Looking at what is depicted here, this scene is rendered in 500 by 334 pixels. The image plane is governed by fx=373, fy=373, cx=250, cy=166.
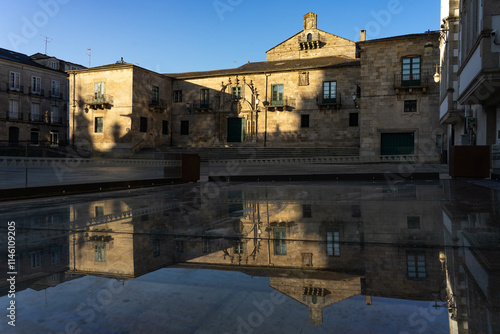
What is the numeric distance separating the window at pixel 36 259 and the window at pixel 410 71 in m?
28.1

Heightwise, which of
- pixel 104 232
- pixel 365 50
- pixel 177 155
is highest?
pixel 365 50

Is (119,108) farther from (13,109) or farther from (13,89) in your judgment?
(13,109)

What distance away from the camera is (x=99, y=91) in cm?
3500

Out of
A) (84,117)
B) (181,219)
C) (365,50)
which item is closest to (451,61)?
(365,50)

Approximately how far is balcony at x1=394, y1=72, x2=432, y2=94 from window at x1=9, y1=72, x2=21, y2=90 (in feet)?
128

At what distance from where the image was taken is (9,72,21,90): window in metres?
40.7

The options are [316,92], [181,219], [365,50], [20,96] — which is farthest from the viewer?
[20,96]

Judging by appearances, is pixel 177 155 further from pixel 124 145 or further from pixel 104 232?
pixel 124 145

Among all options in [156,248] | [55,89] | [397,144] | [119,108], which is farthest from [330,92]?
[55,89]

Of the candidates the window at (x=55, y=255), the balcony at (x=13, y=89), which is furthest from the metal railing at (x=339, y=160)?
the balcony at (x=13, y=89)

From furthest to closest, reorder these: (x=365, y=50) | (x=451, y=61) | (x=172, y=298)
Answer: (x=365, y=50)
(x=451, y=61)
(x=172, y=298)

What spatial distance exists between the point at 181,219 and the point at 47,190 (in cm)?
504

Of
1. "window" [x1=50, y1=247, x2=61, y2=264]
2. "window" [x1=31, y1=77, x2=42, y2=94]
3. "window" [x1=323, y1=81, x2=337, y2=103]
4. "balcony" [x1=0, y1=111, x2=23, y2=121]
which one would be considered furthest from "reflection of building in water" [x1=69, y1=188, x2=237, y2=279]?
"window" [x1=31, y1=77, x2=42, y2=94]

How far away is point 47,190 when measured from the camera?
330 inches
